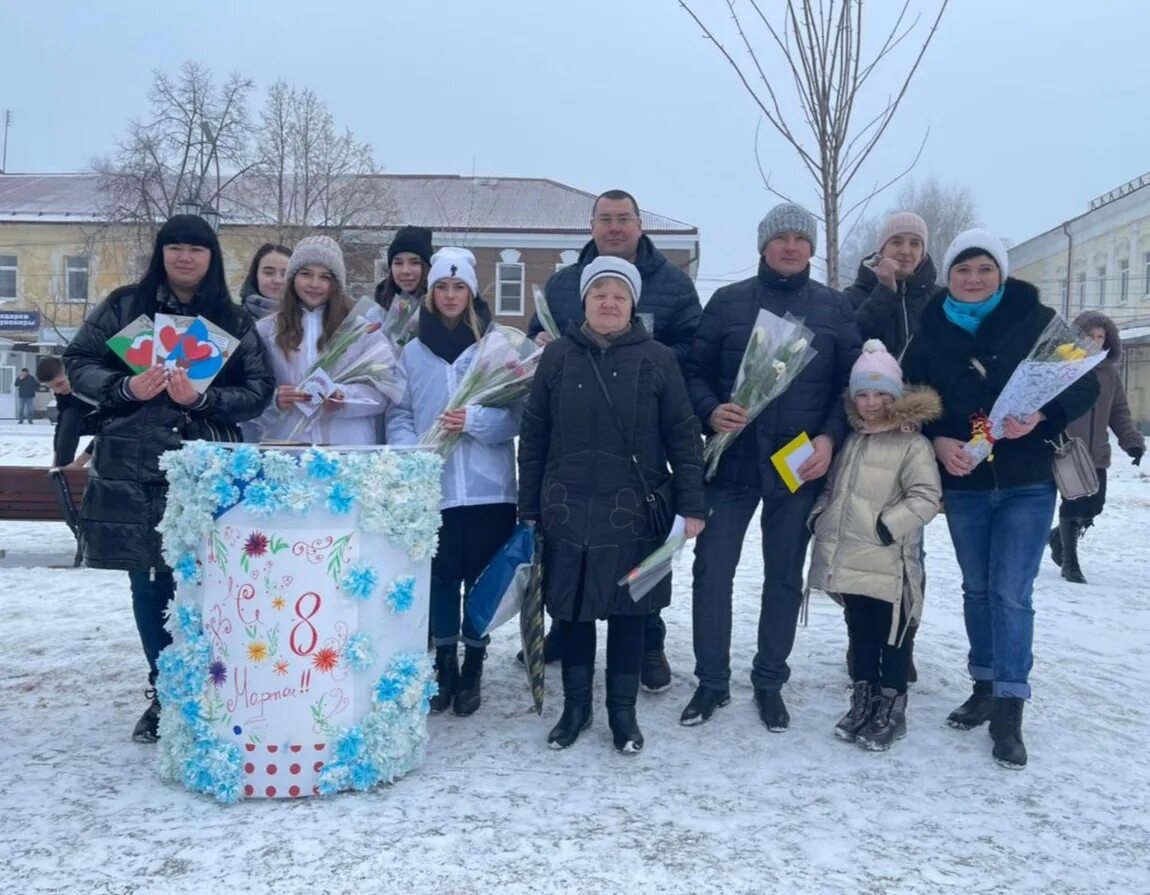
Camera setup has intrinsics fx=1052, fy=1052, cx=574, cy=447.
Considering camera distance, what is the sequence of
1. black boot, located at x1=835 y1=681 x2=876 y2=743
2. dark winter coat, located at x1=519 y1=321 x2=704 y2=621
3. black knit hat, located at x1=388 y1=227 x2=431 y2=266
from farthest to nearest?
1. black knit hat, located at x1=388 y1=227 x2=431 y2=266
2. black boot, located at x1=835 y1=681 x2=876 y2=743
3. dark winter coat, located at x1=519 y1=321 x2=704 y2=621

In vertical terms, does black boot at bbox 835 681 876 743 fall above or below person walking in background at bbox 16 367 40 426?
below

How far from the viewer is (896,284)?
494 cm

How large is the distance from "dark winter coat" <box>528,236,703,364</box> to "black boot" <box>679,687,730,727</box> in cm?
150

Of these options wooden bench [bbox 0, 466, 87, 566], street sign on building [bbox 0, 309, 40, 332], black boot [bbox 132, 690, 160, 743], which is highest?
street sign on building [bbox 0, 309, 40, 332]

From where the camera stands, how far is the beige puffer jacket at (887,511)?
4242mm

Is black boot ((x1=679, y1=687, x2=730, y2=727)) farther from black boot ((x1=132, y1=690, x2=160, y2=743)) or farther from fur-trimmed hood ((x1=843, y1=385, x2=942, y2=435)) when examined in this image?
black boot ((x1=132, y1=690, x2=160, y2=743))

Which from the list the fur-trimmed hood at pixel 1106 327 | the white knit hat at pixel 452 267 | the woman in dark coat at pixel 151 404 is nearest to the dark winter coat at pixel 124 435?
the woman in dark coat at pixel 151 404

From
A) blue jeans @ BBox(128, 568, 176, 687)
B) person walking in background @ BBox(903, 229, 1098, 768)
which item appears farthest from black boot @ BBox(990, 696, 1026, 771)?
blue jeans @ BBox(128, 568, 176, 687)

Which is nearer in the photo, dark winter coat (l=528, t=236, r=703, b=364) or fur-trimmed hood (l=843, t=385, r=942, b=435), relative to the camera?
fur-trimmed hood (l=843, t=385, r=942, b=435)

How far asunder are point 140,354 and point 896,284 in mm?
3316

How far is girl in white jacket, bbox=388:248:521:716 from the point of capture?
447 centimetres

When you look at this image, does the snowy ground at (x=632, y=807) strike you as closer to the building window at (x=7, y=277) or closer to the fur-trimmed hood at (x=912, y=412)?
the fur-trimmed hood at (x=912, y=412)

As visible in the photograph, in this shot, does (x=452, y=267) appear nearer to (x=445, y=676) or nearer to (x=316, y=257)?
(x=316, y=257)

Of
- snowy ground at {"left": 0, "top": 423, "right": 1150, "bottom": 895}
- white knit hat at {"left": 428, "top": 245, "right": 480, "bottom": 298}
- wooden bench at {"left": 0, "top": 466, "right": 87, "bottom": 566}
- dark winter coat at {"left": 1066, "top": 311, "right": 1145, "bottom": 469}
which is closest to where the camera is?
snowy ground at {"left": 0, "top": 423, "right": 1150, "bottom": 895}
